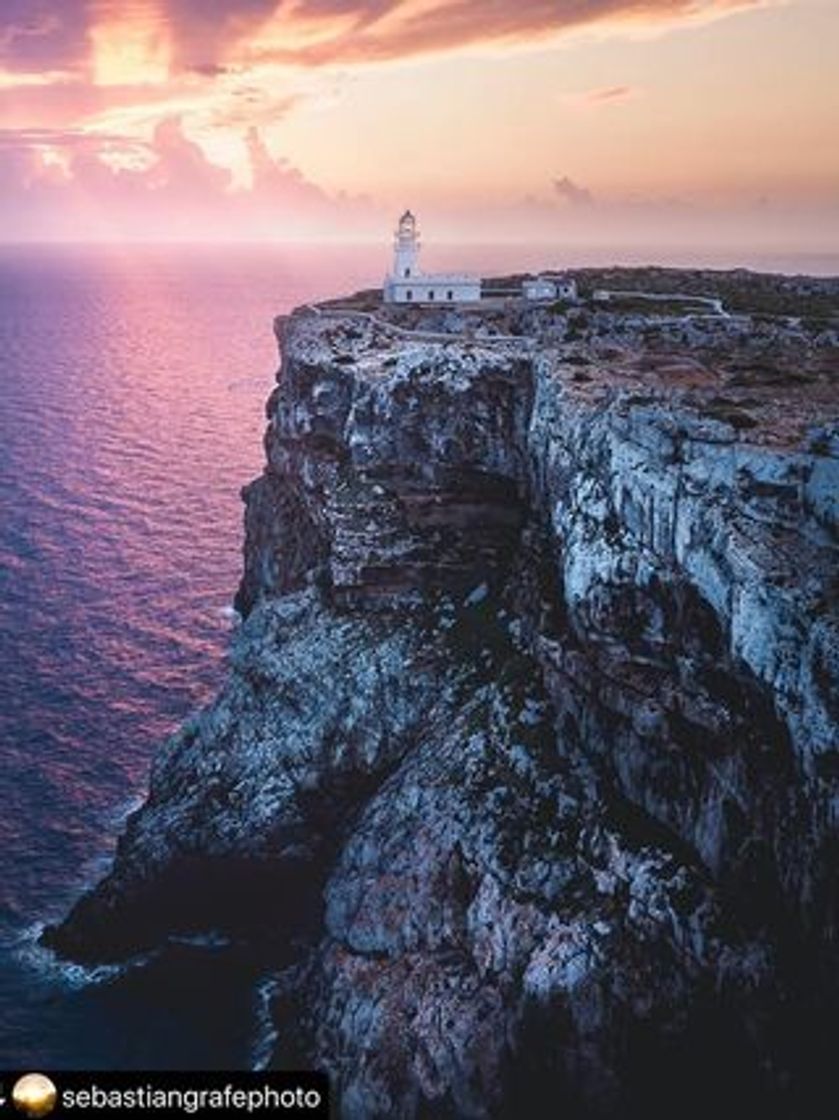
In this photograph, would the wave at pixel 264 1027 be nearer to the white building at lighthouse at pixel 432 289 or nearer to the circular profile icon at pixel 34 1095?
the circular profile icon at pixel 34 1095

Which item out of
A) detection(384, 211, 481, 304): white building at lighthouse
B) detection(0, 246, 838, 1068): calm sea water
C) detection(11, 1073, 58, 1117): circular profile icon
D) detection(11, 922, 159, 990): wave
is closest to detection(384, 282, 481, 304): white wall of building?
detection(384, 211, 481, 304): white building at lighthouse

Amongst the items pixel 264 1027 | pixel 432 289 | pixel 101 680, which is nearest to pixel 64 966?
pixel 264 1027

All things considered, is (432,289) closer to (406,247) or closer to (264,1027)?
(406,247)

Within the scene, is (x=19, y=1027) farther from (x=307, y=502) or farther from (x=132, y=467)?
(x=132, y=467)

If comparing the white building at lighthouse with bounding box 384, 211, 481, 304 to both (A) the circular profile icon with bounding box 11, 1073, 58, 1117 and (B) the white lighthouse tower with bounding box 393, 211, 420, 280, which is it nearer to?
(B) the white lighthouse tower with bounding box 393, 211, 420, 280

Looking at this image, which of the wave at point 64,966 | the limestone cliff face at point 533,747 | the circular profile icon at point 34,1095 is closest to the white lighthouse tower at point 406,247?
the limestone cliff face at point 533,747

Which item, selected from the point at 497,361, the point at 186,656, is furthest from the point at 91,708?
the point at 497,361
